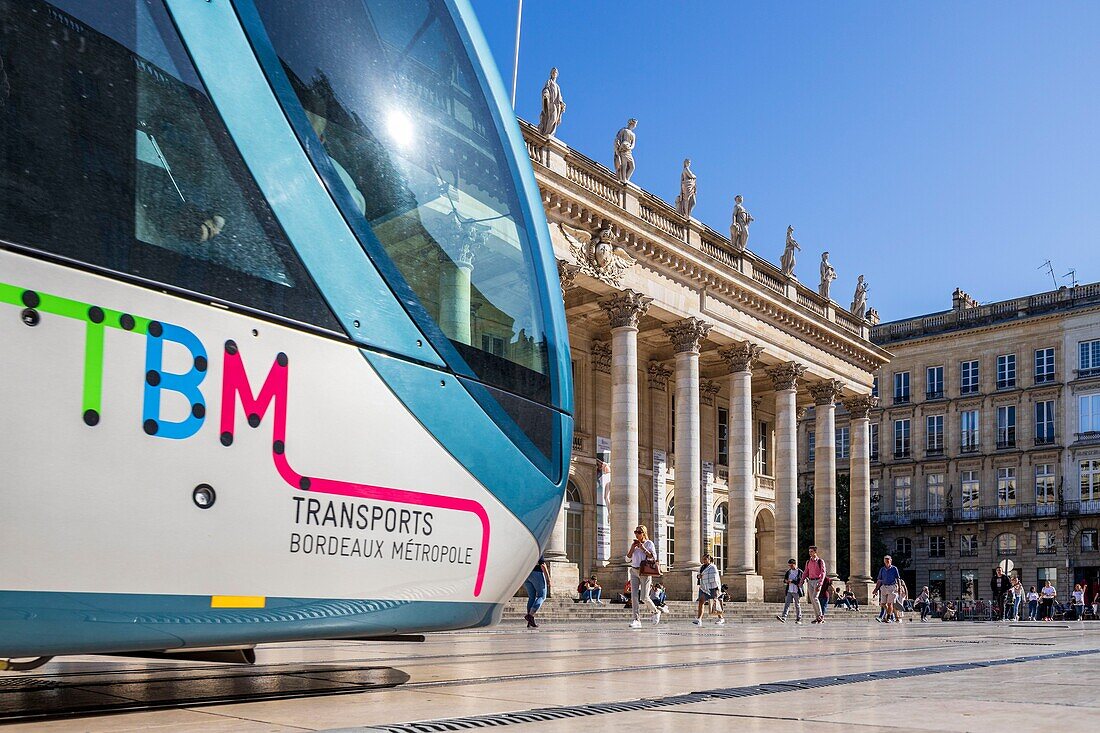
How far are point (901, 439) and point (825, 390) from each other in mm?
23346

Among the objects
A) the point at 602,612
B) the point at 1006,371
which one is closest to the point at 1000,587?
the point at 1006,371

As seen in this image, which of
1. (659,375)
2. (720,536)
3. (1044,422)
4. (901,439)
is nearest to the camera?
(659,375)

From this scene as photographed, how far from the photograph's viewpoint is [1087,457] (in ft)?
183

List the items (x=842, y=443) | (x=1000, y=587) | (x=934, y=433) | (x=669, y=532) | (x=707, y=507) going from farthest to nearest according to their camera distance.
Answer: (x=842, y=443) → (x=934, y=433) → (x=1000, y=587) → (x=707, y=507) → (x=669, y=532)

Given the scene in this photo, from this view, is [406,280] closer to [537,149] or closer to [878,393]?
[537,149]

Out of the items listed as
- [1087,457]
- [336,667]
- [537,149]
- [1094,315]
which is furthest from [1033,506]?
[336,667]

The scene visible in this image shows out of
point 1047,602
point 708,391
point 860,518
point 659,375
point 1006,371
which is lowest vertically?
point 1047,602

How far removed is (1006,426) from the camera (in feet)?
193

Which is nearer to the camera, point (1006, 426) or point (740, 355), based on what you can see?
point (740, 355)

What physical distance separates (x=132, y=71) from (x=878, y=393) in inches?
2501

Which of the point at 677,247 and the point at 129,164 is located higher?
the point at 677,247

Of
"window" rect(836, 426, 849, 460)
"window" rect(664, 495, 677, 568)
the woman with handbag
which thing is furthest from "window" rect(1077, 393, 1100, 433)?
the woman with handbag

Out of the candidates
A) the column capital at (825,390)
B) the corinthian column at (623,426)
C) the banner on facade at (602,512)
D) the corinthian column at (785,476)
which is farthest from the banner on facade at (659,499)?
the column capital at (825,390)

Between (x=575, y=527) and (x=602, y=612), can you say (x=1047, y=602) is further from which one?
(x=602, y=612)
